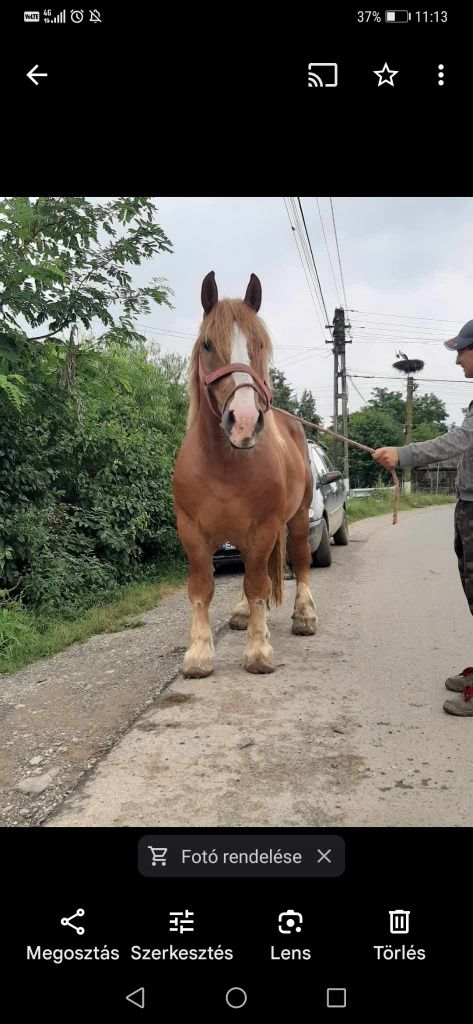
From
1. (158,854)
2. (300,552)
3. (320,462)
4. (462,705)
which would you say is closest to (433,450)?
(462,705)

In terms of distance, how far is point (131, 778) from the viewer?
226 centimetres

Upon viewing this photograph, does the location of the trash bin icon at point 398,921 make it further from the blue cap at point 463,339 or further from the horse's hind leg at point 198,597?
the horse's hind leg at point 198,597

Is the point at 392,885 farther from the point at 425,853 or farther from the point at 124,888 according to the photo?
the point at 124,888

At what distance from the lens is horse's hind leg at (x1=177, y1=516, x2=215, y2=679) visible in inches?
138

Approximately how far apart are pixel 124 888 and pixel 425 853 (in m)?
0.50

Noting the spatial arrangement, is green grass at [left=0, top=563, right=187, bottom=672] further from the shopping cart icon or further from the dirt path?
the shopping cart icon

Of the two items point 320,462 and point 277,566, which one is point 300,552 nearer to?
point 277,566

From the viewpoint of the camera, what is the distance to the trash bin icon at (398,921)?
93 cm

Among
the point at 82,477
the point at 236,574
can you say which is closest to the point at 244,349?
the point at 82,477

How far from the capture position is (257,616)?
370cm

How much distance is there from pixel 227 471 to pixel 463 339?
1351 mm

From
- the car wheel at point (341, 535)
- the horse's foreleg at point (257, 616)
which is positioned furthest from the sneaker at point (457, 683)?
the car wheel at point (341, 535)
